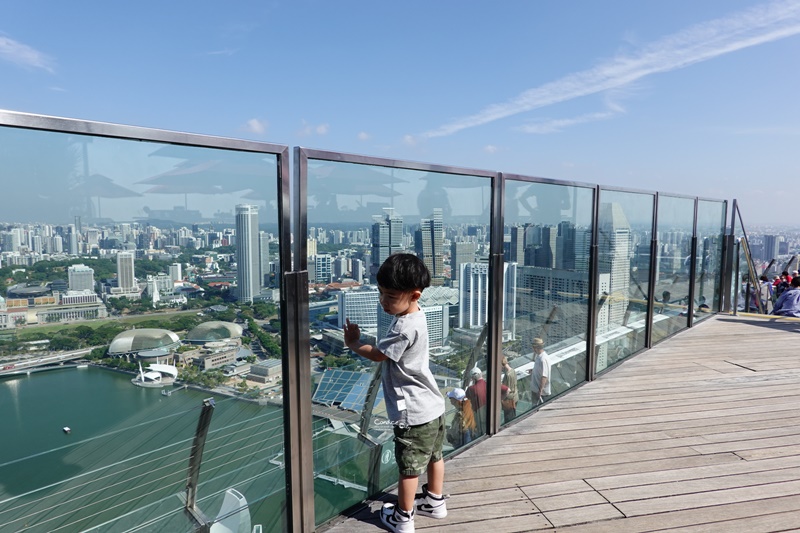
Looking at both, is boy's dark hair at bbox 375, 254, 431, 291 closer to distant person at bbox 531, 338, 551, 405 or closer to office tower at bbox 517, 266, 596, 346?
office tower at bbox 517, 266, 596, 346

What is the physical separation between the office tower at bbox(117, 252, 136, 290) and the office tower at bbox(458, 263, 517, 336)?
187 cm

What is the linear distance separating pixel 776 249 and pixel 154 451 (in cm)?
1328

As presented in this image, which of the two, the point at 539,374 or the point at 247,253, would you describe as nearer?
the point at 247,253

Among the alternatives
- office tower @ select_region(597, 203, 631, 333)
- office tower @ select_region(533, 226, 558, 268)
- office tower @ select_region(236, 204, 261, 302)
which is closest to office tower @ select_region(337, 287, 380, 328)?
office tower @ select_region(236, 204, 261, 302)

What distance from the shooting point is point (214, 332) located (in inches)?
70.4

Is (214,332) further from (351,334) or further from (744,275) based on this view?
(744,275)

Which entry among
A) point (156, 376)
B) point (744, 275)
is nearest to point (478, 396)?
point (156, 376)

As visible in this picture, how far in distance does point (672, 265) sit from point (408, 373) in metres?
5.22

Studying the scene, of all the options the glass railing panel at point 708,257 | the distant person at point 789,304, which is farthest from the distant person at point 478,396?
the distant person at point 789,304

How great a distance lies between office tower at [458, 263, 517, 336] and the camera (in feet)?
9.95

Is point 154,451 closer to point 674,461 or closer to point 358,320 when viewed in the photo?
point 358,320

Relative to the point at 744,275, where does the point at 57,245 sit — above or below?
above

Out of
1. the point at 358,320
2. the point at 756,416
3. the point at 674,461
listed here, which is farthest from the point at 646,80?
the point at 358,320

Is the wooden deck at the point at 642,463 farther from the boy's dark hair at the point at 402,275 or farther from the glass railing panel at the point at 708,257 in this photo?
the glass railing panel at the point at 708,257
